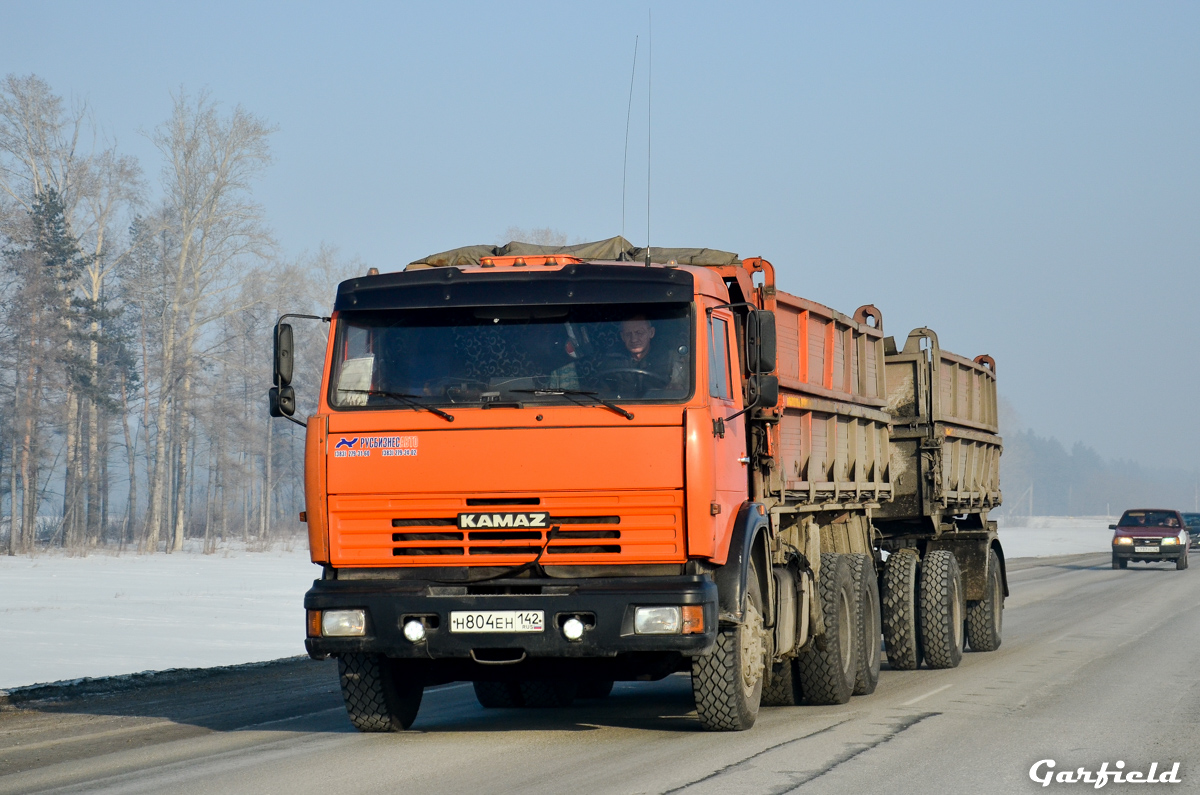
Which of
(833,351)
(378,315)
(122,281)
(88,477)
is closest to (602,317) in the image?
(378,315)

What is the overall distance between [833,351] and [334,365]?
5.27 meters

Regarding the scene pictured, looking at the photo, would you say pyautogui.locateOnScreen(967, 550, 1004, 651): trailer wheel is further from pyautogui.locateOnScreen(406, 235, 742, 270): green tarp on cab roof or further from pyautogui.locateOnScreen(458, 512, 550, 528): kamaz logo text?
pyautogui.locateOnScreen(458, 512, 550, 528): kamaz logo text

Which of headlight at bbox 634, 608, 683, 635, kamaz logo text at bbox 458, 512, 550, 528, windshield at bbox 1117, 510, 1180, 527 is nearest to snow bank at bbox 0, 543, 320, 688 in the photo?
kamaz logo text at bbox 458, 512, 550, 528

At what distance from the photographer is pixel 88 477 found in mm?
52312

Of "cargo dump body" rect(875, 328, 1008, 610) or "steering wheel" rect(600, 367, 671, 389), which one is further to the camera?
"cargo dump body" rect(875, 328, 1008, 610)

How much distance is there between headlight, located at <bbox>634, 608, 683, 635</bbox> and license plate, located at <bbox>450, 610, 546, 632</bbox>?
1.89 ft

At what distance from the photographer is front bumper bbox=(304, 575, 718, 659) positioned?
7.85 m

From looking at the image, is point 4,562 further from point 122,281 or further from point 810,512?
point 810,512

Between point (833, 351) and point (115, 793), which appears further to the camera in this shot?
point (833, 351)

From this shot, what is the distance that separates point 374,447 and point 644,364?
171cm

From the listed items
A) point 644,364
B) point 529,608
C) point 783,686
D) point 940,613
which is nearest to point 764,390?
point 644,364

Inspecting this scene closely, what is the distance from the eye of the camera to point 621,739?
8.91 meters

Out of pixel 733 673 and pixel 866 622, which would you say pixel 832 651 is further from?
pixel 733 673

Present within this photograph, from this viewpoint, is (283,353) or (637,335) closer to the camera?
(637,335)
